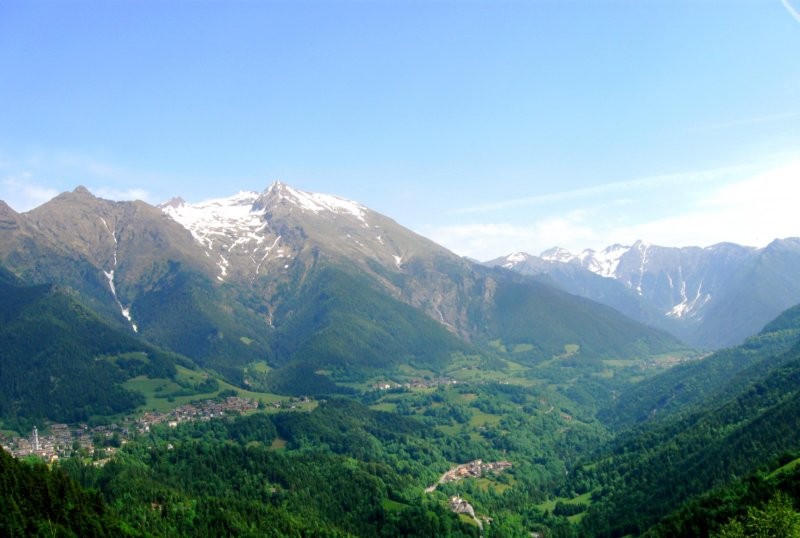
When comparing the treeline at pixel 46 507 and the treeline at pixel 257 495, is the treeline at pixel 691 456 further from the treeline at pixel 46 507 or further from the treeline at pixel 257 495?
the treeline at pixel 46 507

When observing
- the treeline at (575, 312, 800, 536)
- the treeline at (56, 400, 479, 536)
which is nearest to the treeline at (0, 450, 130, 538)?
the treeline at (56, 400, 479, 536)

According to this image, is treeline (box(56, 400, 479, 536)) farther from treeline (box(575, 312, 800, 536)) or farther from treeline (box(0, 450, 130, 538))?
treeline (box(575, 312, 800, 536))

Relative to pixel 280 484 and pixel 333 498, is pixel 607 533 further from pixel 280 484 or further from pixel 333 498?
pixel 280 484

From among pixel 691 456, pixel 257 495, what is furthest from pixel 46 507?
pixel 691 456

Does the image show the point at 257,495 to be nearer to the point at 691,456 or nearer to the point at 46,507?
the point at 46,507

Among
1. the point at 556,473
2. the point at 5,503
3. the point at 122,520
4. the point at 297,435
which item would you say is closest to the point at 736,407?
the point at 556,473

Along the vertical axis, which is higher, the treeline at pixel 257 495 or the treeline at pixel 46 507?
the treeline at pixel 46 507

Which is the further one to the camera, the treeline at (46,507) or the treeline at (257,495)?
the treeline at (257,495)

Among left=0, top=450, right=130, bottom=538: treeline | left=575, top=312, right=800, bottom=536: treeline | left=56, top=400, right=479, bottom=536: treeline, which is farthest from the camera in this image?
left=575, top=312, right=800, bottom=536: treeline

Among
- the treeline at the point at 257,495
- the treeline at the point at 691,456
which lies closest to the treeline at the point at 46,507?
the treeline at the point at 257,495

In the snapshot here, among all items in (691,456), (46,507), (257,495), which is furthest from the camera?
(691,456)

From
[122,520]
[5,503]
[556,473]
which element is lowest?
[556,473]
